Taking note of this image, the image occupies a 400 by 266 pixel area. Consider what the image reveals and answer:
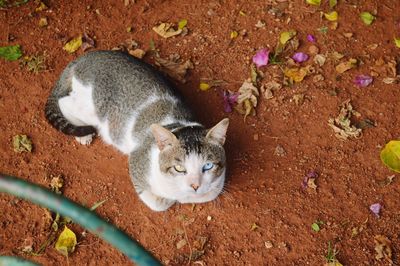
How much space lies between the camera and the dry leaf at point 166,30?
4262mm

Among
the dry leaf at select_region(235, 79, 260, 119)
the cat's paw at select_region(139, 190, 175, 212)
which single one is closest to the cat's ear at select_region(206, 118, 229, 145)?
the cat's paw at select_region(139, 190, 175, 212)

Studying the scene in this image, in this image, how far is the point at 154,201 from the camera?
326cm

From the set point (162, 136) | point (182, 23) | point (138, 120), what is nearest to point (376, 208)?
point (162, 136)

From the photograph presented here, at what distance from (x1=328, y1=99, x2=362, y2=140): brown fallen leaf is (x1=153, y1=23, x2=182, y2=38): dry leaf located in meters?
1.65

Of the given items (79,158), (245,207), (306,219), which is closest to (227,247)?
(245,207)

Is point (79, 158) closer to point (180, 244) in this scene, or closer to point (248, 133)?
point (180, 244)

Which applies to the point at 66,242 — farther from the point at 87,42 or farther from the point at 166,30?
the point at 166,30

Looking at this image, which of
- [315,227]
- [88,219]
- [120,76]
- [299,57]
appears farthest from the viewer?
[299,57]

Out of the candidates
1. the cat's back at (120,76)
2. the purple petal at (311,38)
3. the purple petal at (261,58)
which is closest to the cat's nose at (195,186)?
the cat's back at (120,76)

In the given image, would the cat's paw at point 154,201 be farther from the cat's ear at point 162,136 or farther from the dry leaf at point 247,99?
the dry leaf at point 247,99

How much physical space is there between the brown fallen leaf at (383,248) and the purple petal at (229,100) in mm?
1546

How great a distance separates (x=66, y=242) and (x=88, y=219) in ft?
6.66

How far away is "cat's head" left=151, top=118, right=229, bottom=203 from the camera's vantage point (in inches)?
109

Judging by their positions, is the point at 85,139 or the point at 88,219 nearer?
the point at 88,219
